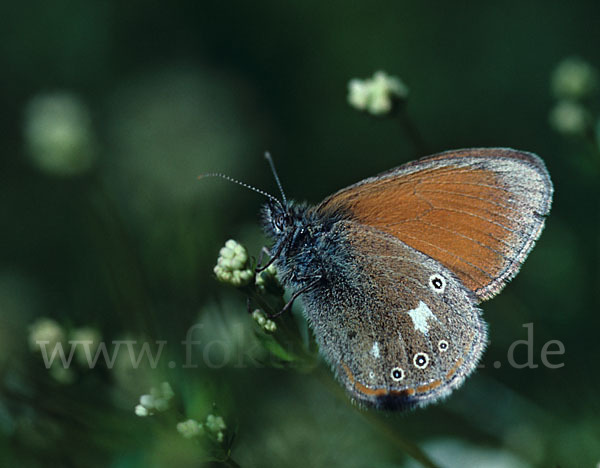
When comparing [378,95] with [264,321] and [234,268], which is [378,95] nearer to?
[234,268]

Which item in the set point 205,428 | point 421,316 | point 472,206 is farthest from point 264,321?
point 472,206

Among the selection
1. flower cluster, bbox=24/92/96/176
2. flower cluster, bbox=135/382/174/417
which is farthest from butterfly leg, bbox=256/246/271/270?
flower cluster, bbox=24/92/96/176

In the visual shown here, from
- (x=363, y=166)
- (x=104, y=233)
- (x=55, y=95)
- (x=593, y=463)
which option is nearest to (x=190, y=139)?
(x=55, y=95)

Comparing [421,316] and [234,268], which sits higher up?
[234,268]

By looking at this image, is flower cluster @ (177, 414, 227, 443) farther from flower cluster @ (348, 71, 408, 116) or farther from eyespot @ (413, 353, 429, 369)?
flower cluster @ (348, 71, 408, 116)

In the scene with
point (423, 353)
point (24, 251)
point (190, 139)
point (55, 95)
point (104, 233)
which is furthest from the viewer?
point (190, 139)

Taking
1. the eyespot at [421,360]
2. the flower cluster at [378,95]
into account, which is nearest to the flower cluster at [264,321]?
the eyespot at [421,360]

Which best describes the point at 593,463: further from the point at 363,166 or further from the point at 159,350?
the point at 363,166
